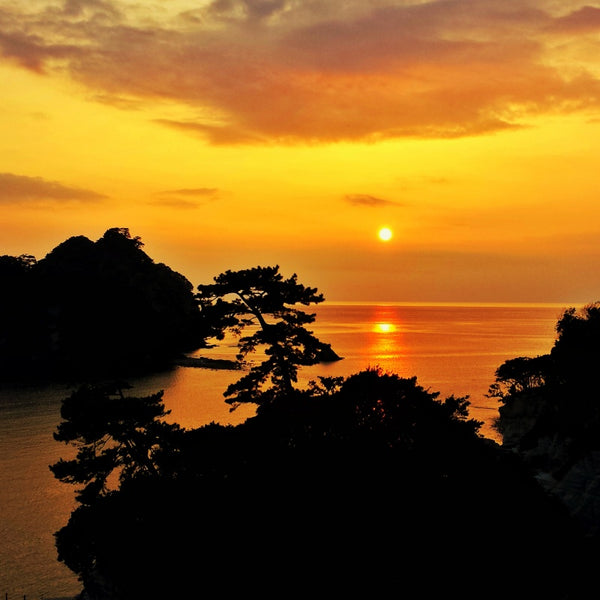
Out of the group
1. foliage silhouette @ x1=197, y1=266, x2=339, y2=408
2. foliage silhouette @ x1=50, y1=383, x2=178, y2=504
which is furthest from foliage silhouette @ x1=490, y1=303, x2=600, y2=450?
foliage silhouette @ x1=50, y1=383, x2=178, y2=504

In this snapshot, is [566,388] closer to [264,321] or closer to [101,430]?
[264,321]

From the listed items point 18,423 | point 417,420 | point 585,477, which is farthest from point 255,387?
point 18,423

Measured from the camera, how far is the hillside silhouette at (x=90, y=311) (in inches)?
4951

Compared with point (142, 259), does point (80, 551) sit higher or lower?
lower

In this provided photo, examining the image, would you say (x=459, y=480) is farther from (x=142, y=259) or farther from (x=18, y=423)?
(x=142, y=259)

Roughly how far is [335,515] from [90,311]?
13203 cm

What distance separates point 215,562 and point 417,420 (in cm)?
918

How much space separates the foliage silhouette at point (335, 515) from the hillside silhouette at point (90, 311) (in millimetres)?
97008

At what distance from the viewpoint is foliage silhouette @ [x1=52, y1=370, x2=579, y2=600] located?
1850 cm

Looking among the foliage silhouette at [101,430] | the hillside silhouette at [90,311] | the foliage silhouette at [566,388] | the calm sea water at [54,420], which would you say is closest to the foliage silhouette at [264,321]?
the foliage silhouette at [101,430]

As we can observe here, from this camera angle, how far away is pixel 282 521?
19.7 meters

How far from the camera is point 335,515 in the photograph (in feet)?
64.5

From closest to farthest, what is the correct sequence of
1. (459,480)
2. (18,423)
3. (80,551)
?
(459,480) → (80,551) → (18,423)

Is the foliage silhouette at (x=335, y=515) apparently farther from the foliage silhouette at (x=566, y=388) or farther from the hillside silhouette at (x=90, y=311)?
the hillside silhouette at (x=90, y=311)
